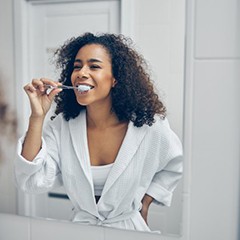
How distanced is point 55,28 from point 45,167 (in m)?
0.35

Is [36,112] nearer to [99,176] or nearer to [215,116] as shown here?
[99,176]

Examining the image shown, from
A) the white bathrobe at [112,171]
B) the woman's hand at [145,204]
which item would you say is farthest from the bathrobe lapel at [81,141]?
the woman's hand at [145,204]

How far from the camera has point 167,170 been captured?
0.90m

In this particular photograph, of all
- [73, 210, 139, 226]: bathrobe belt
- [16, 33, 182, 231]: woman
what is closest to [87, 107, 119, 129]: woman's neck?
[16, 33, 182, 231]: woman

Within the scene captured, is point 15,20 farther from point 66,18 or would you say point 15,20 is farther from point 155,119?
point 155,119

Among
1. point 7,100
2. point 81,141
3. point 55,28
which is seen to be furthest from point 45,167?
point 55,28

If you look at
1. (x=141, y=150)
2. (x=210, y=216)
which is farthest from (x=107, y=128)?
(x=210, y=216)

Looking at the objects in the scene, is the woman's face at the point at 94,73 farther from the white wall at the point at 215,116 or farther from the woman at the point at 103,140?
the white wall at the point at 215,116

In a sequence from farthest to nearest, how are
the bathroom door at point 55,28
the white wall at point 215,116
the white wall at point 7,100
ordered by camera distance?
the white wall at point 7,100
the bathroom door at point 55,28
the white wall at point 215,116

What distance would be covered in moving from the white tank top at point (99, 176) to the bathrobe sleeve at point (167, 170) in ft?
0.35

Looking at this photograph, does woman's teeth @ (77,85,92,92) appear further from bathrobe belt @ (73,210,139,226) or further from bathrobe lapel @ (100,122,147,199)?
bathrobe belt @ (73,210,139,226)

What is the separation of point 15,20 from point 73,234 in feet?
1.87

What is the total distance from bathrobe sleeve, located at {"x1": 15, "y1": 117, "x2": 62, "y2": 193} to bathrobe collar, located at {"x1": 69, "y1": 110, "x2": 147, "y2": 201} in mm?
60

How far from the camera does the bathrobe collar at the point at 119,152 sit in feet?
2.99
